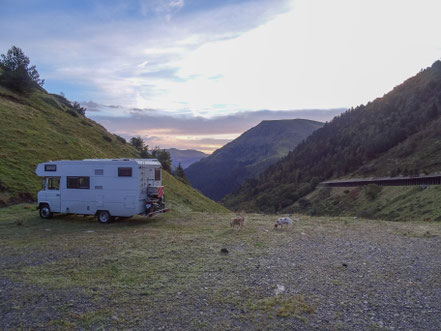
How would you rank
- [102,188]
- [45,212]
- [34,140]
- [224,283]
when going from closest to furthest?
[224,283], [102,188], [45,212], [34,140]

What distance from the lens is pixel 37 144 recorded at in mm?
34250

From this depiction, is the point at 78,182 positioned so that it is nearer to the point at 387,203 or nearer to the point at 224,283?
the point at 224,283

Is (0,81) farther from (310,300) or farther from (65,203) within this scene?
(310,300)

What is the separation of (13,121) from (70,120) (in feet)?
49.0

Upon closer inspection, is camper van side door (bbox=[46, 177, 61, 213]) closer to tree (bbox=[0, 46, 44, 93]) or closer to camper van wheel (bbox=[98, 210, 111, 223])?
camper van wheel (bbox=[98, 210, 111, 223])

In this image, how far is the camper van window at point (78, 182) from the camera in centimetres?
1902

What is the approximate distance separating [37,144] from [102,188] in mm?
20415

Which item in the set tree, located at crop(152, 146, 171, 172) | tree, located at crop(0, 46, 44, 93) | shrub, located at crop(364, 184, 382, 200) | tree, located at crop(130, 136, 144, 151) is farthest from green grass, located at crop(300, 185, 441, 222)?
tree, located at crop(0, 46, 44, 93)

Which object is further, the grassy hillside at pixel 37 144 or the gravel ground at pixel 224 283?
the grassy hillside at pixel 37 144

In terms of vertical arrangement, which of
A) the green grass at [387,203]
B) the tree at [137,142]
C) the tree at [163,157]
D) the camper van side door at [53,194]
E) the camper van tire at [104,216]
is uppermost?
the tree at [137,142]

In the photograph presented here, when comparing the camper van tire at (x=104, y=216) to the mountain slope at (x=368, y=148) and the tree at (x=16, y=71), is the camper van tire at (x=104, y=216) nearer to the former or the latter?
the tree at (x=16, y=71)

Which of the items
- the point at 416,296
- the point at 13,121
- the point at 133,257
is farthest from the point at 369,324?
the point at 13,121

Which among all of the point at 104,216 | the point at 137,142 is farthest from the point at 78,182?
the point at 137,142

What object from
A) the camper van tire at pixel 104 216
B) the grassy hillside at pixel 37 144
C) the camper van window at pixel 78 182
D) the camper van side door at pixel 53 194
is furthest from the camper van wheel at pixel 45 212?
the grassy hillside at pixel 37 144
